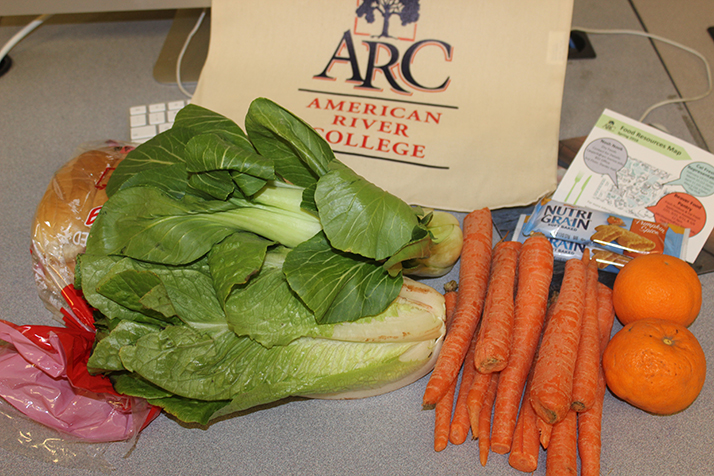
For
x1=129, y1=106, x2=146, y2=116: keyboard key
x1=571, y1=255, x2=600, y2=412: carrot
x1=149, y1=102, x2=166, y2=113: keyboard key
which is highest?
x1=149, y1=102, x2=166, y2=113: keyboard key

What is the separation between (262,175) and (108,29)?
1.13 metres

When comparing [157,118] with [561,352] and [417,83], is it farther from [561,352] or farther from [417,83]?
[561,352]

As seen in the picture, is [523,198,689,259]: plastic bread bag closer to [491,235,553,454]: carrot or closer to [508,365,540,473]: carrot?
[491,235,553,454]: carrot

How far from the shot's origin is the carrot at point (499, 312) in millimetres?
823

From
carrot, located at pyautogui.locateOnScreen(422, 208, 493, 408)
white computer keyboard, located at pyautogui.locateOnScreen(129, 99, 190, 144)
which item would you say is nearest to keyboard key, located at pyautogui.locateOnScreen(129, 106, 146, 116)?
white computer keyboard, located at pyautogui.locateOnScreen(129, 99, 190, 144)

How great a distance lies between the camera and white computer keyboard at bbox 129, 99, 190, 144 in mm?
1226

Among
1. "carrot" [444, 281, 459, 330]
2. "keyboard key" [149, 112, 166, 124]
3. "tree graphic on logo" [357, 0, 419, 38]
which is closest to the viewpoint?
"carrot" [444, 281, 459, 330]

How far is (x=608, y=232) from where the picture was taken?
3.21ft

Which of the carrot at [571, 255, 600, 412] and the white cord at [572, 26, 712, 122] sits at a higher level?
the white cord at [572, 26, 712, 122]

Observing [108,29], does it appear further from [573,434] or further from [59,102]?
[573,434]

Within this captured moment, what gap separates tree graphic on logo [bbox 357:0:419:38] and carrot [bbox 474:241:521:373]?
551mm

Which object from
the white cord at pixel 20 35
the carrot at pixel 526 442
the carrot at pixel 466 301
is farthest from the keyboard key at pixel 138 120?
the carrot at pixel 526 442

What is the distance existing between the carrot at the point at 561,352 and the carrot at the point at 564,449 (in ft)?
0.10

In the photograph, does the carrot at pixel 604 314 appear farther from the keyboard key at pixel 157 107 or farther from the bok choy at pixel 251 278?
the keyboard key at pixel 157 107
